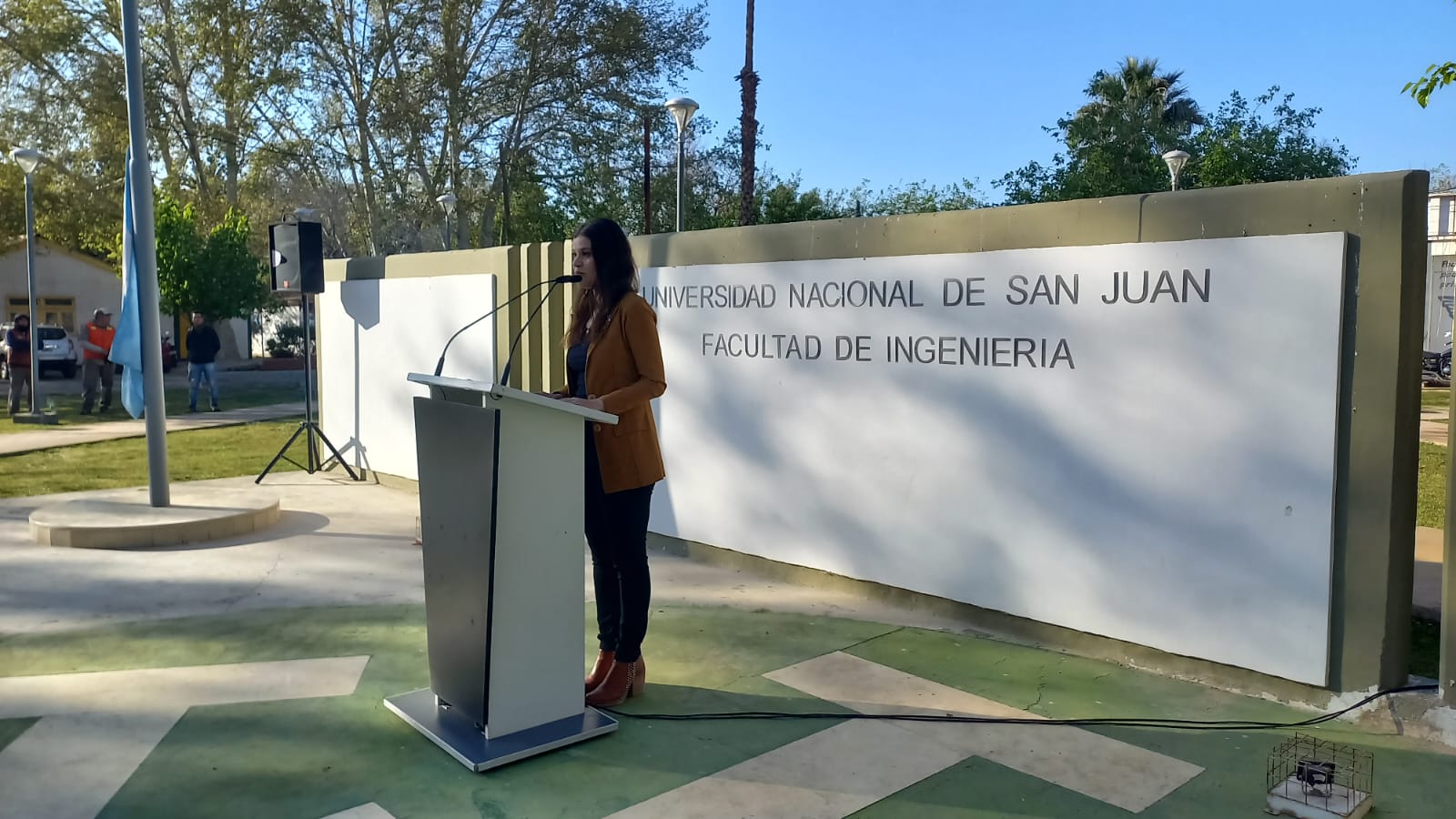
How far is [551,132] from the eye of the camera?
2953 cm

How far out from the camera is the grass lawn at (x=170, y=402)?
1524 centimetres

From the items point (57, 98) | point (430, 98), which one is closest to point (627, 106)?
point (430, 98)

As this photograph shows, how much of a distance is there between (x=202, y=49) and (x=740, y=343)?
96.8 ft

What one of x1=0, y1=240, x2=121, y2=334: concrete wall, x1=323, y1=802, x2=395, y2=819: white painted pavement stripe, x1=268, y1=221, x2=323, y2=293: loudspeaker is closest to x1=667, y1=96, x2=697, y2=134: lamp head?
x1=268, y1=221, x2=323, y2=293: loudspeaker

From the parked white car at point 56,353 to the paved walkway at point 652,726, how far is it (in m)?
23.8

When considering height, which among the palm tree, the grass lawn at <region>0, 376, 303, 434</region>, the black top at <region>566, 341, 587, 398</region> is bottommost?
the grass lawn at <region>0, 376, 303, 434</region>

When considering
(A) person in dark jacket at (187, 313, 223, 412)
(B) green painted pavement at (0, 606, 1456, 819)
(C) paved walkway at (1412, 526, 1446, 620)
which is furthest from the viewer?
(A) person in dark jacket at (187, 313, 223, 412)

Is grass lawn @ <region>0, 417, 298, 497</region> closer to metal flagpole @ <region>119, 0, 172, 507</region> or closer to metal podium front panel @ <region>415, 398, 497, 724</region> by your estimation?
metal flagpole @ <region>119, 0, 172, 507</region>

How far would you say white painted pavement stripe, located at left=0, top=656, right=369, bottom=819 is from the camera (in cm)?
328

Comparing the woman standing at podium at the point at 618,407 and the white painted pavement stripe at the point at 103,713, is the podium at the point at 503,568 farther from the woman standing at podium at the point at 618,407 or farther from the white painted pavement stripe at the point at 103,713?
the white painted pavement stripe at the point at 103,713

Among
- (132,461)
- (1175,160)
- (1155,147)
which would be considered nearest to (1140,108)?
(1155,147)

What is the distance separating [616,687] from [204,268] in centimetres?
2772

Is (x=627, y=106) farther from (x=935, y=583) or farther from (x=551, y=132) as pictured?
(x=935, y=583)

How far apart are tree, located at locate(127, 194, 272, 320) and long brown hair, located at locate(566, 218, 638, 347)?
2557 cm
